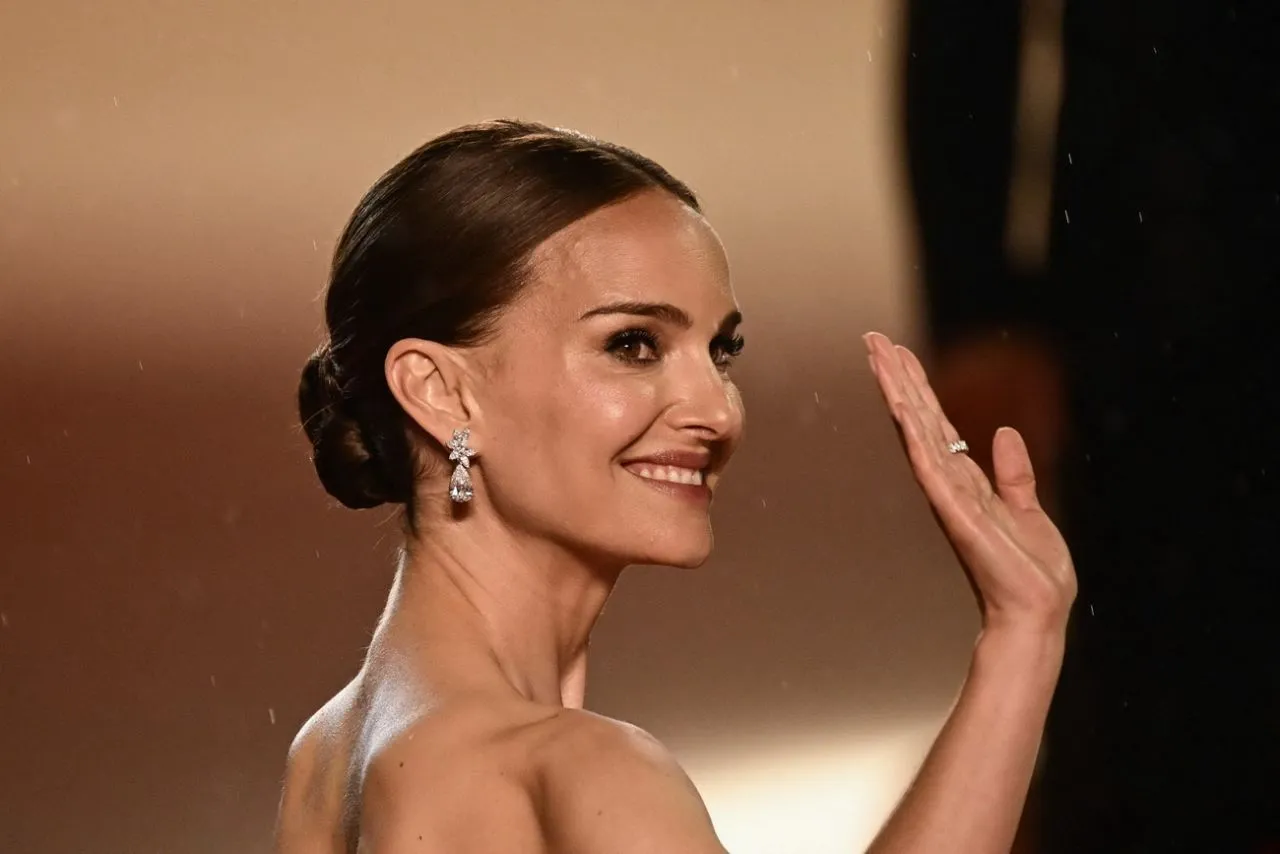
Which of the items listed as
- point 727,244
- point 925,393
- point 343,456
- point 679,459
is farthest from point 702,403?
point 727,244

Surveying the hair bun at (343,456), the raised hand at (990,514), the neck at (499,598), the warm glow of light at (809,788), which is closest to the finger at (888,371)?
the raised hand at (990,514)

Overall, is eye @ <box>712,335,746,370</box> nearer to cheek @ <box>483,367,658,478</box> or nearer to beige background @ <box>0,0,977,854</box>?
cheek @ <box>483,367,658,478</box>

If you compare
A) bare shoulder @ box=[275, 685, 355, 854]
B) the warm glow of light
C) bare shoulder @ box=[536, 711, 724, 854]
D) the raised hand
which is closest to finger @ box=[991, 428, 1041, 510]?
the raised hand

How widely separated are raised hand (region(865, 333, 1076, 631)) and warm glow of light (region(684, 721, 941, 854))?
3.59ft

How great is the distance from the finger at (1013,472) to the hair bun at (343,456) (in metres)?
0.40

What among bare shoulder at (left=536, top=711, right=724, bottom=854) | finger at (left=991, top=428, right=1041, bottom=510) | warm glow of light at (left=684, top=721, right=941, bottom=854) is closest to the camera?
bare shoulder at (left=536, top=711, right=724, bottom=854)

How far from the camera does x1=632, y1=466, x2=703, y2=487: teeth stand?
125cm

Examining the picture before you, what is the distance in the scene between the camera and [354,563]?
2285 millimetres

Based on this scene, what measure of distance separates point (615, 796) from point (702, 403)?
0.33 meters

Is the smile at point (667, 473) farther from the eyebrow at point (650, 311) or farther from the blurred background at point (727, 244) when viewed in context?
the blurred background at point (727, 244)

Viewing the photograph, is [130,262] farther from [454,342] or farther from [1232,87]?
[1232,87]

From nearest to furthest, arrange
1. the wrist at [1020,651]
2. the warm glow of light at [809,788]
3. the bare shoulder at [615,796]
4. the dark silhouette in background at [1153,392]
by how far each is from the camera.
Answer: the bare shoulder at [615,796] < the wrist at [1020,651] < the dark silhouette in background at [1153,392] < the warm glow of light at [809,788]

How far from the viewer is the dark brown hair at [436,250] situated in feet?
4.10

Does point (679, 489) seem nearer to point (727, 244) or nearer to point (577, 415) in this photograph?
point (577, 415)
